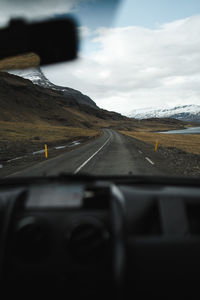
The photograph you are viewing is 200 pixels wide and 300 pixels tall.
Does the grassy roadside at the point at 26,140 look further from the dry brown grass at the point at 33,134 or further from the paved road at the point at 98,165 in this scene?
the paved road at the point at 98,165

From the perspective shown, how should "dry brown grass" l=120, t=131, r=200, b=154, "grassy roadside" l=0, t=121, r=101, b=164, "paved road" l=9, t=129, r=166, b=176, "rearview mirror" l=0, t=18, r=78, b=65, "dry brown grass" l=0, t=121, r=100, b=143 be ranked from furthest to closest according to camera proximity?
1. "dry brown grass" l=0, t=121, r=100, b=143
2. "dry brown grass" l=120, t=131, r=200, b=154
3. "grassy roadside" l=0, t=121, r=101, b=164
4. "paved road" l=9, t=129, r=166, b=176
5. "rearview mirror" l=0, t=18, r=78, b=65

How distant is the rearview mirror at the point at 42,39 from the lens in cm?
471

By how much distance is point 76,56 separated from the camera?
561 centimetres

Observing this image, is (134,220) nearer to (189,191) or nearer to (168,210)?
(168,210)

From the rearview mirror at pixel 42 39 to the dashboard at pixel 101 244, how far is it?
3833mm

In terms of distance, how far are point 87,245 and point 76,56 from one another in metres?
4.82

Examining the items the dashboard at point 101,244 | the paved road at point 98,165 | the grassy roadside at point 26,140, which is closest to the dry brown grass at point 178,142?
the grassy roadside at point 26,140

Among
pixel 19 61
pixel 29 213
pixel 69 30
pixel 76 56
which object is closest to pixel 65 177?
pixel 29 213

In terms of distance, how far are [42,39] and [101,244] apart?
190 inches

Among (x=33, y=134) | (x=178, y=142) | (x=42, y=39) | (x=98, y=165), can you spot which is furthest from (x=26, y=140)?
(x=42, y=39)

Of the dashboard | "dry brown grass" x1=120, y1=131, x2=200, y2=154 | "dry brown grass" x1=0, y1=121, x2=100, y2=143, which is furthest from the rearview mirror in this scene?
"dry brown grass" x1=0, y1=121, x2=100, y2=143

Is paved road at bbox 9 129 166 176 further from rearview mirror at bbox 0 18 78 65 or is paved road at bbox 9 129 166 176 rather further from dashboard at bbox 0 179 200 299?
dashboard at bbox 0 179 200 299

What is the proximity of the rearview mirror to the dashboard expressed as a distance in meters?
3.83

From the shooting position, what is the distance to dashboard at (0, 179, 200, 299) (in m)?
1.80
